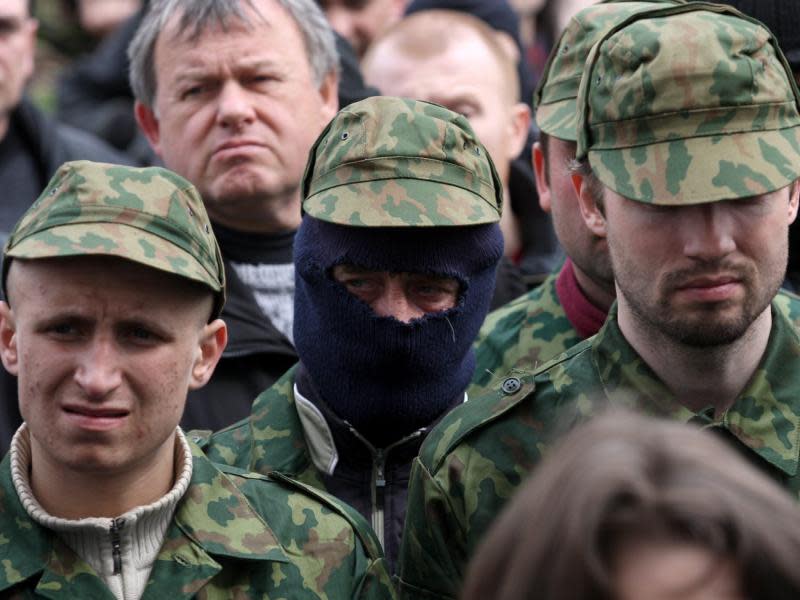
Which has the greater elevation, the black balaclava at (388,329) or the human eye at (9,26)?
the black balaclava at (388,329)

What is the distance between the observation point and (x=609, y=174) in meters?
3.61

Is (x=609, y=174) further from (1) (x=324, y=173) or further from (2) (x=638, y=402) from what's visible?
(1) (x=324, y=173)

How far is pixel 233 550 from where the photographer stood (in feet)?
11.9

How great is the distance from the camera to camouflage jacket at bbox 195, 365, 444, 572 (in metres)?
4.29

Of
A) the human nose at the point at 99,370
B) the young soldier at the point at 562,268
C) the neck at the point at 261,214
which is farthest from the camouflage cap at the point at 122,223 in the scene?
the neck at the point at 261,214

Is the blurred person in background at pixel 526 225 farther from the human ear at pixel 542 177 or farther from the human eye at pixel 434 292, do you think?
the human eye at pixel 434 292

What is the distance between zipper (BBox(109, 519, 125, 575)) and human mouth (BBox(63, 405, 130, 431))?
20 cm

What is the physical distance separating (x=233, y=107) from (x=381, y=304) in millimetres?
1285

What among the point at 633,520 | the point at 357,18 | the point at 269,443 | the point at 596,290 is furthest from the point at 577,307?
the point at 357,18

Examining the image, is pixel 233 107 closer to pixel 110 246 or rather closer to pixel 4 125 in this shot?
pixel 110 246

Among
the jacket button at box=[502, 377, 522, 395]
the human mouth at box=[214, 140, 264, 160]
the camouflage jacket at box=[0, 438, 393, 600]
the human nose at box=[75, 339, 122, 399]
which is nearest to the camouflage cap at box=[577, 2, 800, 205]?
the jacket button at box=[502, 377, 522, 395]

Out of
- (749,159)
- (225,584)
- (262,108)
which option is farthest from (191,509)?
(262,108)

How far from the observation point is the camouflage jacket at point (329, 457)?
14.1 ft

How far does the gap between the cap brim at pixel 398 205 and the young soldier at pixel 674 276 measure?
56 cm
